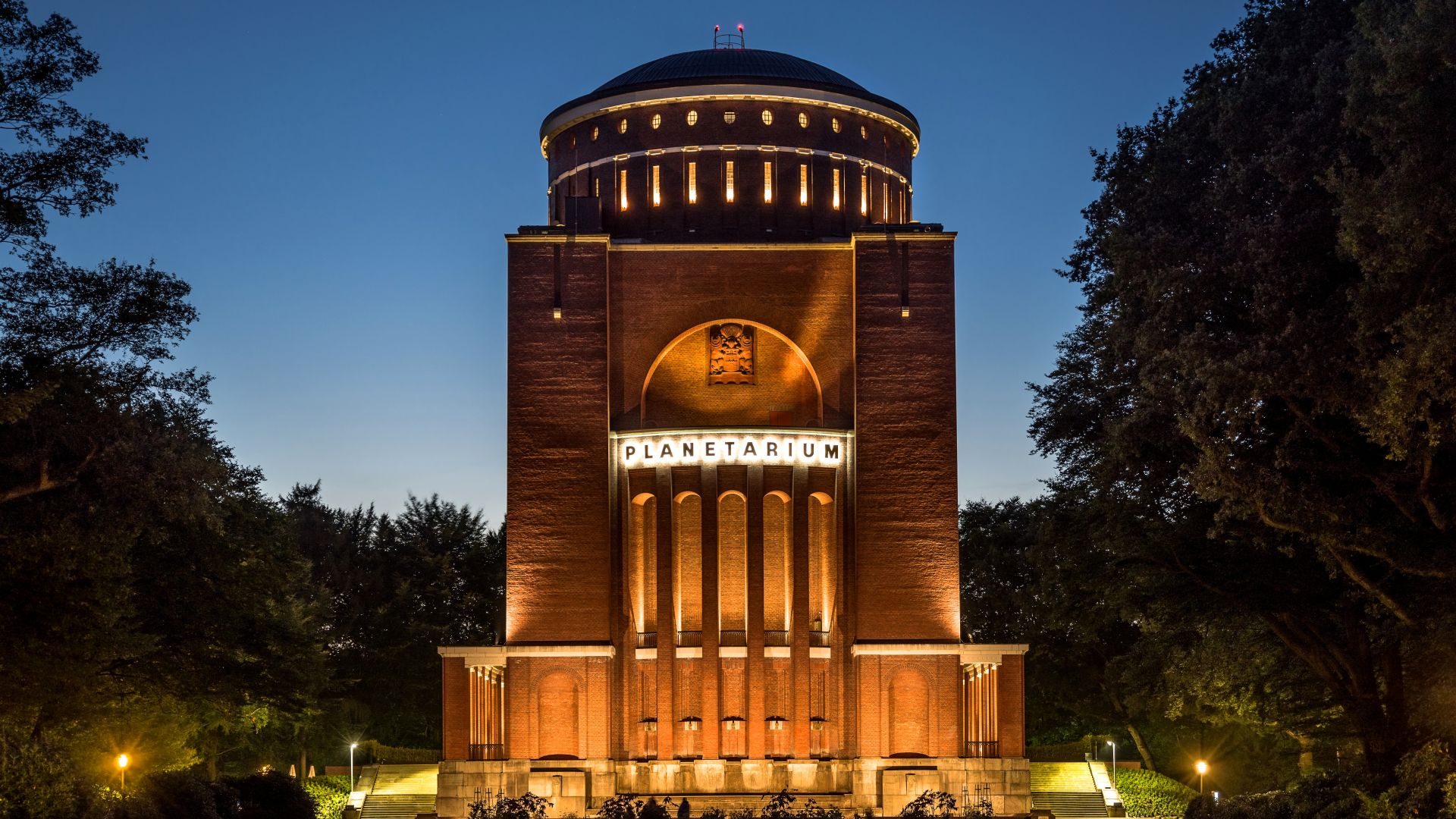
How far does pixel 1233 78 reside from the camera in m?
27.3

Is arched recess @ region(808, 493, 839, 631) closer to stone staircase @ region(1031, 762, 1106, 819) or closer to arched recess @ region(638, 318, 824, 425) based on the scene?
arched recess @ region(638, 318, 824, 425)

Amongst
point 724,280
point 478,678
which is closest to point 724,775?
point 478,678

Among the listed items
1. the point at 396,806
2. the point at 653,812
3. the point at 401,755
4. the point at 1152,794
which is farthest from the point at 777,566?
the point at 653,812

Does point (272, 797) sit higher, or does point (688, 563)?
point (688, 563)

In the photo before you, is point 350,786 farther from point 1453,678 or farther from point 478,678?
point 1453,678

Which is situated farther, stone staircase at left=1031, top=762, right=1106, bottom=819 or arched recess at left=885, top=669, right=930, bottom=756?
stone staircase at left=1031, top=762, right=1106, bottom=819

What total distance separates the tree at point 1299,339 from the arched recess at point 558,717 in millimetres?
16421

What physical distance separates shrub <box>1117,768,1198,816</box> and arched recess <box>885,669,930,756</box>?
9298 millimetres

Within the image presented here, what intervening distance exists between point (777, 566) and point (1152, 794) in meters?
13.8

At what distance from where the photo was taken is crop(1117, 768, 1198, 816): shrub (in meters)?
47.4

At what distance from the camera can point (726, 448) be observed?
42.1m

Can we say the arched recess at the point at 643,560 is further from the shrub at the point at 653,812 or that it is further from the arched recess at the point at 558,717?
the shrub at the point at 653,812

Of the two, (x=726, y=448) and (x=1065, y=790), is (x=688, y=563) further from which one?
(x=1065, y=790)

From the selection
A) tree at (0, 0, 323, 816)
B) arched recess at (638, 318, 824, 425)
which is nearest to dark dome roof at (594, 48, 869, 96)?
arched recess at (638, 318, 824, 425)
